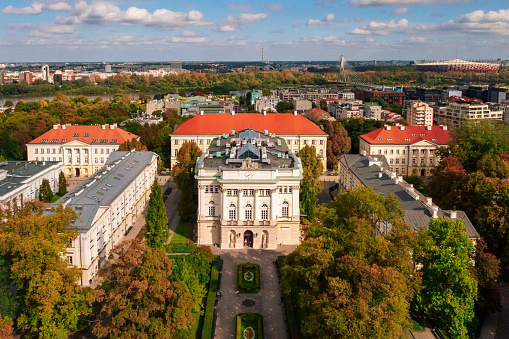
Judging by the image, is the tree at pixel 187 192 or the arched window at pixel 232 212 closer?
the arched window at pixel 232 212

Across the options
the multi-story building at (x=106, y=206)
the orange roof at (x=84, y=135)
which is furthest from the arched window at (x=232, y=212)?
the orange roof at (x=84, y=135)

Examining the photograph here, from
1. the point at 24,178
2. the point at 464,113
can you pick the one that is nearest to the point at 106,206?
the point at 24,178

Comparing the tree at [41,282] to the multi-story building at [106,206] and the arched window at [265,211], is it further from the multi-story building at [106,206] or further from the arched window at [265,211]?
the arched window at [265,211]

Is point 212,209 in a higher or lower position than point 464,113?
lower

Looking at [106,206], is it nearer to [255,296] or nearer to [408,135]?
[255,296]

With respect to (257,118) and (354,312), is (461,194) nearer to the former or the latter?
(354,312)

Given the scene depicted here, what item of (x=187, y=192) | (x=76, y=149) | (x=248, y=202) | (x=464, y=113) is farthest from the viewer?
(x=464, y=113)

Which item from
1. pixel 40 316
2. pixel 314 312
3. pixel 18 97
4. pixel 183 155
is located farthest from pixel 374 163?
pixel 18 97
